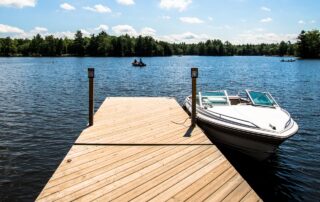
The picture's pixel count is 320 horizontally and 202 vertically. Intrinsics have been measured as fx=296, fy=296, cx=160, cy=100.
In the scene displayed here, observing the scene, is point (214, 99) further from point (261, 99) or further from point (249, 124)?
point (249, 124)

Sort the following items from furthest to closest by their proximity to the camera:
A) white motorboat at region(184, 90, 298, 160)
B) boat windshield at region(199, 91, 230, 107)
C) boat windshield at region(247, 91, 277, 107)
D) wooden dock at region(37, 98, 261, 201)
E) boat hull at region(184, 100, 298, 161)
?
boat windshield at region(199, 91, 230, 107)
boat windshield at region(247, 91, 277, 107)
white motorboat at region(184, 90, 298, 160)
boat hull at region(184, 100, 298, 161)
wooden dock at region(37, 98, 261, 201)

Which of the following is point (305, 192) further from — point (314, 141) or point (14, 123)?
point (14, 123)

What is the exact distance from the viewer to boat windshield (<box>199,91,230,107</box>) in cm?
1204

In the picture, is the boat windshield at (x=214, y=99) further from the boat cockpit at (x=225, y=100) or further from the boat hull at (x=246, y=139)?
the boat hull at (x=246, y=139)

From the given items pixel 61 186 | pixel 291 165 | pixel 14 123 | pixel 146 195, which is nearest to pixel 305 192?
pixel 291 165

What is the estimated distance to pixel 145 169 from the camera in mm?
6426

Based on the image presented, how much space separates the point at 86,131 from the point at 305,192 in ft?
22.3

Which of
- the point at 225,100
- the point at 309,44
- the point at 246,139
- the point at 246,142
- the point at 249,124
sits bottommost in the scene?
the point at 246,142

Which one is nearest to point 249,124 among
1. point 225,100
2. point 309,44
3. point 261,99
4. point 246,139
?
point 246,139

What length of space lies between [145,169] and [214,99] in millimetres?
6584

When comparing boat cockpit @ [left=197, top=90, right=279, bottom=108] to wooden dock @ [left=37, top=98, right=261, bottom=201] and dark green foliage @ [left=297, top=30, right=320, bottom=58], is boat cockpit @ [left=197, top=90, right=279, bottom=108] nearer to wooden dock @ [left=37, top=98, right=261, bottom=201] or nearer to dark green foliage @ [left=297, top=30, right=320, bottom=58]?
wooden dock @ [left=37, top=98, right=261, bottom=201]

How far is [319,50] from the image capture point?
12369 centimetres

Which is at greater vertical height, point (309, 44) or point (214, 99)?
point (309, 44)

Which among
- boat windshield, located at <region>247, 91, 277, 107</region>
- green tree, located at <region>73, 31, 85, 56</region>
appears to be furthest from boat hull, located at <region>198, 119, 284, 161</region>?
green tree, located at <region>73, 31, 85, 56</region>
